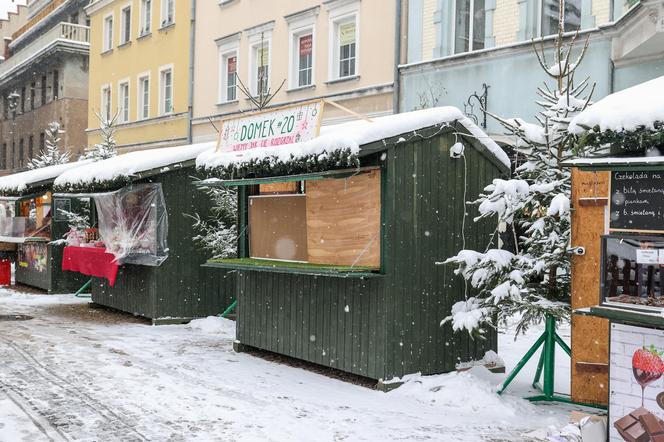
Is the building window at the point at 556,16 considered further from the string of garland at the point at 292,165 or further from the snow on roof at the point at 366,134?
the string of garland at the point at 292,165

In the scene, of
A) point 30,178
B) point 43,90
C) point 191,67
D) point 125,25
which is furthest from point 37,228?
point 43,90

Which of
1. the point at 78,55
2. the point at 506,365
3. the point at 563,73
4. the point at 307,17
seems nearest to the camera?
the point at 563,73

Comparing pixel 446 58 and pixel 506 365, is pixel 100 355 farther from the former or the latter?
pixel 446 58

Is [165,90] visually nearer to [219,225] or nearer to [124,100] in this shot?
[124,100]

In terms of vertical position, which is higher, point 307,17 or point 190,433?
point 307,17

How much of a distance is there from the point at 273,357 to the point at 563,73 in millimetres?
4734

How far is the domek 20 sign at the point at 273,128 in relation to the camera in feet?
25.9

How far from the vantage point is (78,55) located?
3472cm

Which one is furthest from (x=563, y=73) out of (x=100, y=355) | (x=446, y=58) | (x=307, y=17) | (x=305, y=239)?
(x=307, y=17)

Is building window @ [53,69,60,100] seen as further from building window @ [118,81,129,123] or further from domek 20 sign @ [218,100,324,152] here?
domek 20 sign @ [218,100,324,152]

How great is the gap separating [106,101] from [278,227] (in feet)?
76.4

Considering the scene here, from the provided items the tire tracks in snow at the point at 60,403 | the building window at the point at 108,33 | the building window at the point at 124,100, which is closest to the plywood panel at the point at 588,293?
the tire tracks in snow at the point at 60,403

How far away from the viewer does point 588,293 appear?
22.0 feet

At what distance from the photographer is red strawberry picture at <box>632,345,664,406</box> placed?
5.27 meters
